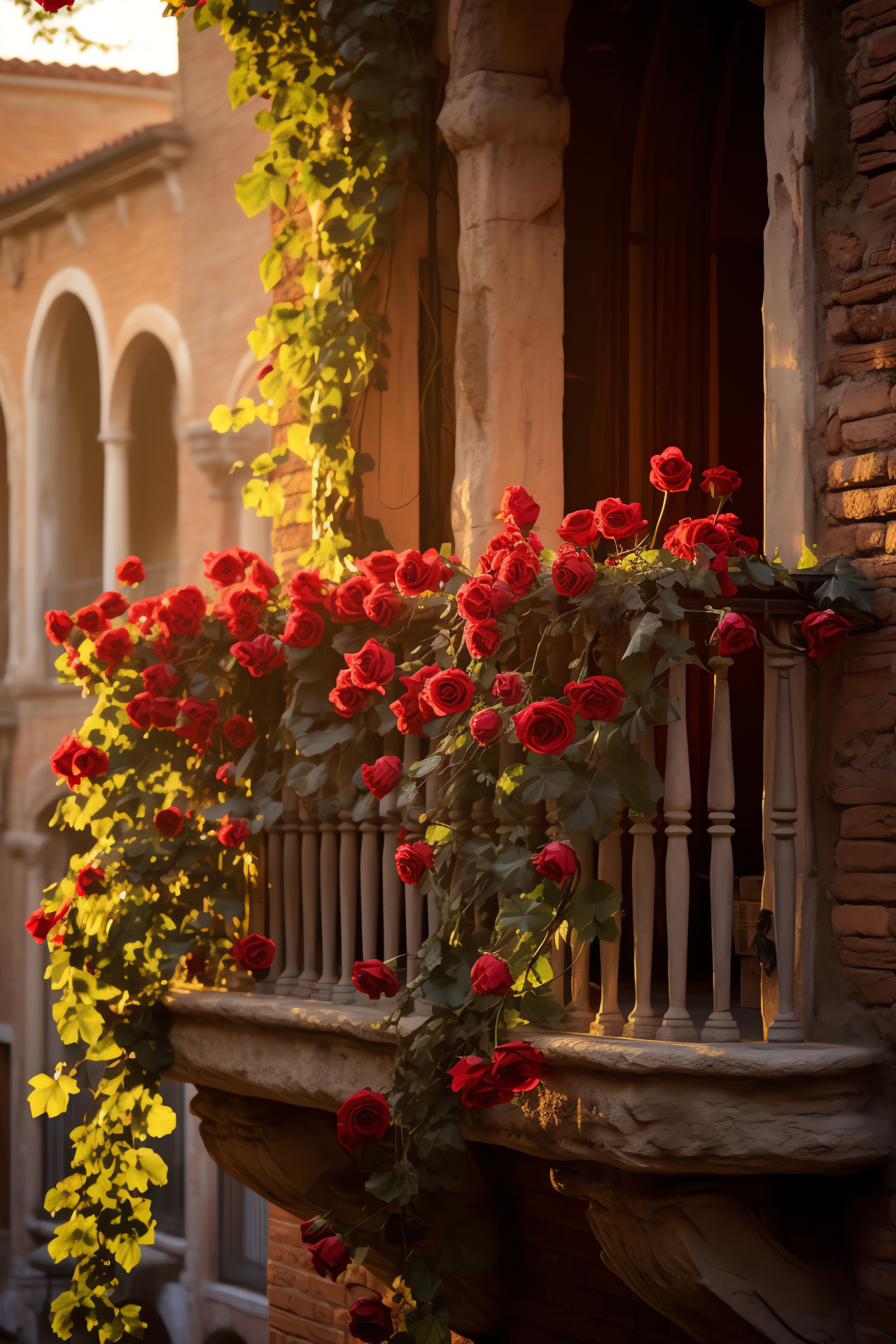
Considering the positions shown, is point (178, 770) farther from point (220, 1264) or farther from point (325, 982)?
point (220, 1264)

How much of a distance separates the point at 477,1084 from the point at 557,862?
445mm

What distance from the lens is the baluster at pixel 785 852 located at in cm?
297

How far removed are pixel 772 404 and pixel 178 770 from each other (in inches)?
72.4

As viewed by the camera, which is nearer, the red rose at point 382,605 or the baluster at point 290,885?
the red rose at point 382,605

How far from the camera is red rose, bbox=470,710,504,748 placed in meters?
2.94

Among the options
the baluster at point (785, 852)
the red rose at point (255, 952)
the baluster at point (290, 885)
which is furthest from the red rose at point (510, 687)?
the red rose at point (255, 952)

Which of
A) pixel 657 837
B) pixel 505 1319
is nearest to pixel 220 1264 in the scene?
pixel 505 1319

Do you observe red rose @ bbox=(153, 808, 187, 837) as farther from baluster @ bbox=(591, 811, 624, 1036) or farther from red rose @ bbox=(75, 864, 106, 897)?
baluster @ bbox=(591, 811, 624, 1036)

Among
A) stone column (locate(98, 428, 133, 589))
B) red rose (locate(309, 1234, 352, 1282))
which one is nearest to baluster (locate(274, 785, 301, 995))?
red rose (locate(309, 1234, 352, 1282))

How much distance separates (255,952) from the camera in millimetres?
3842

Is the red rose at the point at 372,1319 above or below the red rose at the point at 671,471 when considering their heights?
below

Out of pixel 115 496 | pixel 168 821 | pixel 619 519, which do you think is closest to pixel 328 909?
pixel 168 821

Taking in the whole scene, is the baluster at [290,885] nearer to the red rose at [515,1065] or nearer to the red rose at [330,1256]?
the red rose at [330,1256]

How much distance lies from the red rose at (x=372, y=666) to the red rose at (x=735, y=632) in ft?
2.56
